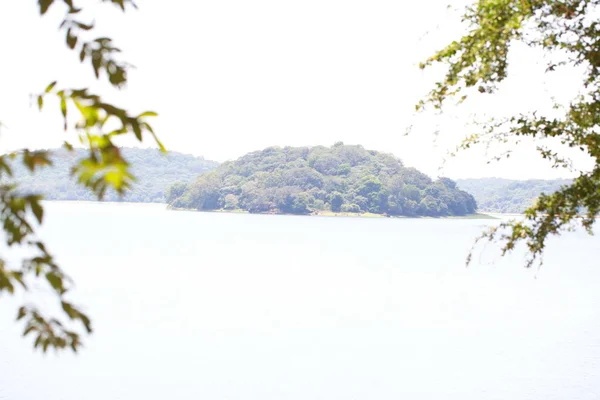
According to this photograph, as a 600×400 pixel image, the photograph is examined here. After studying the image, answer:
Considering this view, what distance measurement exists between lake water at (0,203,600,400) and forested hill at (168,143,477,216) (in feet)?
266

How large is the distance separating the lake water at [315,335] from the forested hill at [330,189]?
→ 266 ft

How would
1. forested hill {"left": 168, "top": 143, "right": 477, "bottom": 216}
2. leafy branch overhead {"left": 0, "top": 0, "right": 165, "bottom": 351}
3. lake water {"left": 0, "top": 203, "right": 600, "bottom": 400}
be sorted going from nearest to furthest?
leafy branch overhead {"left": 0, "top": 0, "right": 165, "bottom": 351} → lake water {"left": 0, "top": 203, "right": 600, "bottom": 400} → forested hill {"left": 168, "top": 143, "right": 477, "bottom": 216}

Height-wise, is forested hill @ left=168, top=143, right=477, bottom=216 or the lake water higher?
forested hill @ left=168, top=143, right=477, bottom=216

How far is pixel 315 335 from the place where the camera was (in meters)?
23.2

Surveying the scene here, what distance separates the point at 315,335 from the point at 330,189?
108m

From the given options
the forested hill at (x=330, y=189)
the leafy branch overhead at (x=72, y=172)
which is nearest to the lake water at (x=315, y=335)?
the leafy branch overhead at (x=72, y=172)

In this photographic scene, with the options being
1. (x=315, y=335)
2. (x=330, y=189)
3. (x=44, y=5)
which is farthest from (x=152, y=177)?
(x=44, y=5)

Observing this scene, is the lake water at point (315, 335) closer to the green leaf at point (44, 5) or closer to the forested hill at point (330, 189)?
the green leaf at point (44, 5)

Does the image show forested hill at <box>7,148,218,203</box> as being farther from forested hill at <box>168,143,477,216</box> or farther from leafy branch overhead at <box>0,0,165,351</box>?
leafy branch overhead at <box>0,0,165,351</box>

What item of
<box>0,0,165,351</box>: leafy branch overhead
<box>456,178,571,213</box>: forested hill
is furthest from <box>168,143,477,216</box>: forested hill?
<box>0,0,165,351</box>: leafy branch overhead

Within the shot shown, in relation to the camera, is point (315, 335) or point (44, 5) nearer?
point (44, 5)

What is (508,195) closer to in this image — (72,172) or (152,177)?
(152,177)

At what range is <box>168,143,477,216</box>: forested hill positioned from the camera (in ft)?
425

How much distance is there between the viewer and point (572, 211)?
23.9ft
